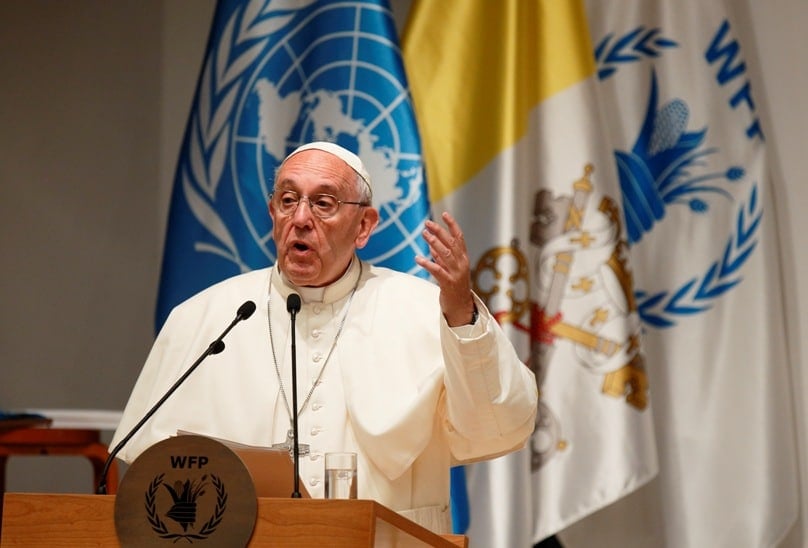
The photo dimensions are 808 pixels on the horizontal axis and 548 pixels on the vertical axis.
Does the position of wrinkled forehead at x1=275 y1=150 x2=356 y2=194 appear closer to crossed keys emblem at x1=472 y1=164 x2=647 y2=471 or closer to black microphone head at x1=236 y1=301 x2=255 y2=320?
black microphone head at x1=236 y1=301 x2=255 y2=320

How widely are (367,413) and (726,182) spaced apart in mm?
2272

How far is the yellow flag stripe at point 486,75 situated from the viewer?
476cm

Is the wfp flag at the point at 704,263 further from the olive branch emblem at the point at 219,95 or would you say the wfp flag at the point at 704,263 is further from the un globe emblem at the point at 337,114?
the olive branch emblem at the point at 219,95

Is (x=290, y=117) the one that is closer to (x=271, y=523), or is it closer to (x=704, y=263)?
(x=704, y=263)

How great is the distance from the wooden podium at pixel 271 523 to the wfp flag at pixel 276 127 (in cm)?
236

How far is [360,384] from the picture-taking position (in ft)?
10.3

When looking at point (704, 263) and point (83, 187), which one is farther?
point (83, 187)

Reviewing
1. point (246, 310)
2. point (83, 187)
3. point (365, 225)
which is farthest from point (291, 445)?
point (83, 187)

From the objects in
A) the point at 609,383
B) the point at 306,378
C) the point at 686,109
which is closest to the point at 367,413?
the point at 306,378

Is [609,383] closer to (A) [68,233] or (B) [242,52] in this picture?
(B) [242,52]

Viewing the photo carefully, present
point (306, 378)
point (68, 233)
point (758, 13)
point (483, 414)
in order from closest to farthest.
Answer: point (483, 414) → point (306, 378) → point (758, 13) → point (68, 233)

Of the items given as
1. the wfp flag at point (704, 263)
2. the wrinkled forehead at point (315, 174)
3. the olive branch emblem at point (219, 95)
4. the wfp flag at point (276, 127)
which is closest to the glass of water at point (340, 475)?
the wrinkled forehead at point (315, 174)

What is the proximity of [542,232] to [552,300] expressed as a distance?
28cm

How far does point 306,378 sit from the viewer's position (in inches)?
128
